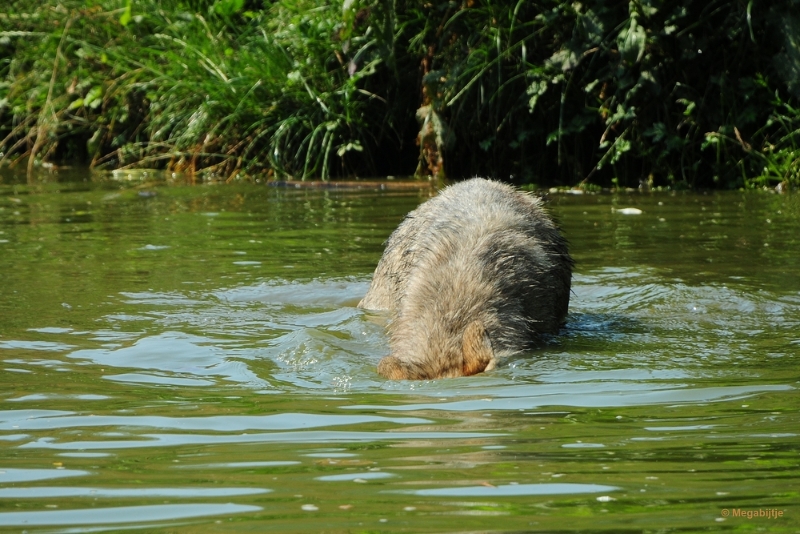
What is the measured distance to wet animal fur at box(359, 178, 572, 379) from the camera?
4719 mm

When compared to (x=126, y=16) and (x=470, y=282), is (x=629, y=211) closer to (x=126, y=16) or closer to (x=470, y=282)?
(x=470, y=282)

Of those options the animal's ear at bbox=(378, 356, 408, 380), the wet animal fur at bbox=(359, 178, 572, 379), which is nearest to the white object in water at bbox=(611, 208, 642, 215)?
the wet animal fur at bbox=(359, 178, 572, 379)

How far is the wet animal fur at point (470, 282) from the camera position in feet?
15.5

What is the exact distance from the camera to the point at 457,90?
12.3 m

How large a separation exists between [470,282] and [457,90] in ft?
23.9

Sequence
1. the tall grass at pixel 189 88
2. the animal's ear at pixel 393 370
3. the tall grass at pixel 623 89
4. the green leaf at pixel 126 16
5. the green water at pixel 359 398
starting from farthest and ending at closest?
1. the green leaf at pixel 126 16
2. the tall grass at pixel 189 88
3. the tall grass at pixel 623 89
4. the animal's ear at pixel 393 370
5. the green water at pixel 359 398

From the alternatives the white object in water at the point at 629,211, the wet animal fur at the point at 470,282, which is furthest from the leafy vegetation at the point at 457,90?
the wet animal fur at the point at 470,282

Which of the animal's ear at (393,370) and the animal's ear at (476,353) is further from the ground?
the animal's ear at (476,353)

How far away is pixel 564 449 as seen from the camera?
10.9 ft

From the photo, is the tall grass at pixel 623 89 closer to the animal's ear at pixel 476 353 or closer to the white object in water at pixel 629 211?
the white object in water at pixel 629 211

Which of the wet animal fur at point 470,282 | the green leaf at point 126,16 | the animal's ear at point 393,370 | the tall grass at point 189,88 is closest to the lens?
the animal's ear at point 393,370

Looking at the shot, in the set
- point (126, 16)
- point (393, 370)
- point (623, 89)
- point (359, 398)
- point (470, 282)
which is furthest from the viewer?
point (126, 16)

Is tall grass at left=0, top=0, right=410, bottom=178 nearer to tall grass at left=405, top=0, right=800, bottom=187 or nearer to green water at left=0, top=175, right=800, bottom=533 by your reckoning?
tall grass at left=405, top=0, right=800, bottom=187

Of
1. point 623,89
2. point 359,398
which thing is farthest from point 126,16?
point 359,398
